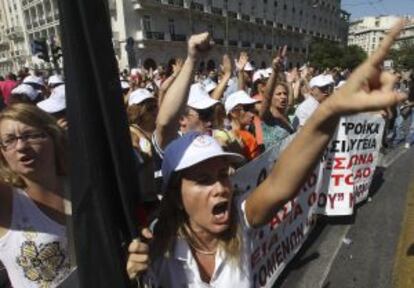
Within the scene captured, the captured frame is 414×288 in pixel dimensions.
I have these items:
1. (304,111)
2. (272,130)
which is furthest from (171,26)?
(272,130)

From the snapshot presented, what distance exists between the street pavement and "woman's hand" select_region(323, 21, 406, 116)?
→ 282 cm

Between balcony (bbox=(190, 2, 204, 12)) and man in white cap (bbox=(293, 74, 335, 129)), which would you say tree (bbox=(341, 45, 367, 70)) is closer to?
balcony (bbox=(190, 2, 204, 12))

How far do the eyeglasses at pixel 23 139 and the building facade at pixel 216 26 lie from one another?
46.7ft

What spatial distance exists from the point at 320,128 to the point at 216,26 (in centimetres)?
5095

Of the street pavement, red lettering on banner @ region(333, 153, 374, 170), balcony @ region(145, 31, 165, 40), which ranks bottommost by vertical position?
the street pavement

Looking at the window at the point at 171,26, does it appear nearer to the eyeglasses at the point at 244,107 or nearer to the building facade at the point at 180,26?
the building facade at the point at 180,26

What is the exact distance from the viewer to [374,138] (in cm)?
545

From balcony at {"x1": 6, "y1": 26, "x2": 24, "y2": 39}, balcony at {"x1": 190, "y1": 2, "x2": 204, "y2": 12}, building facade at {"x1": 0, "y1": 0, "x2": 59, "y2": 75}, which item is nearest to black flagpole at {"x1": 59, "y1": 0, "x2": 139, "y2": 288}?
balcony at {"x1": 190, "y1": 2, "x2": 204, "y2": 12}

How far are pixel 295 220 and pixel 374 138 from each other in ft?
6.90

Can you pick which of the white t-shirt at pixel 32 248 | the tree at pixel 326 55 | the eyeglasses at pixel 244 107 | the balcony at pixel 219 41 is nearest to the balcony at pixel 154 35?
the balcony at pixel 219 41

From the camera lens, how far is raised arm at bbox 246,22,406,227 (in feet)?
4.28

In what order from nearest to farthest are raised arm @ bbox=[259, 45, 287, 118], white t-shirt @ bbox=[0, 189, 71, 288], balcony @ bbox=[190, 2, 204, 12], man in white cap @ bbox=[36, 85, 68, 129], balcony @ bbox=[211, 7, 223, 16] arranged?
white t-shirt @ bbox=[0, 189, 71, 288] < man in white cap @ bbox=[36, 85, 68, 129] < raised arm @ bbox=[259, 45, 287, 118] < balcony @ bbox=[190, 2, 204, 12] < balcony @ bbox=[211, 7, 223, 16]

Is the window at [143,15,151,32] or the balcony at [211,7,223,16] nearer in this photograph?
the window at [143,15,151,32]

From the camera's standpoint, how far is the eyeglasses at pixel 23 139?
2.14 meters
